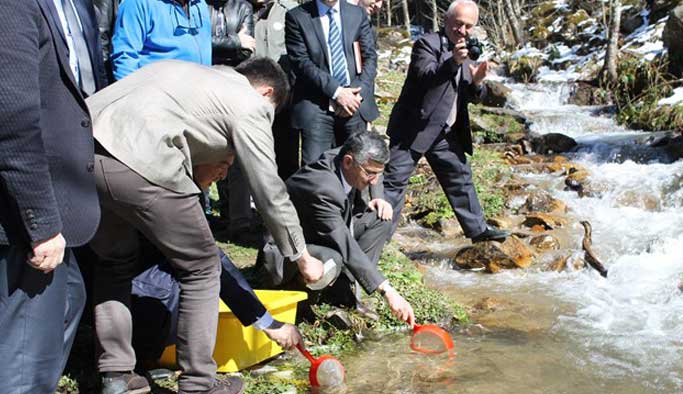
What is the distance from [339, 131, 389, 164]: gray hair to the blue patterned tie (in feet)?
4.35

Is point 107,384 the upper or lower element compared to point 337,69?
lower

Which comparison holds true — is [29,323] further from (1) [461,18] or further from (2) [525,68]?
(2) [525,68]

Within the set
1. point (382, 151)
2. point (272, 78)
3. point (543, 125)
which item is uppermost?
point (272, 78)

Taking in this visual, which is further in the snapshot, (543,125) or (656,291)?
(543,125)

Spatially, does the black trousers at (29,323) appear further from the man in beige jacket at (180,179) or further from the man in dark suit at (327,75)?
the man in dark suit at (327,75)

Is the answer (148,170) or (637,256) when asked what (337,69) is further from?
(637,256)

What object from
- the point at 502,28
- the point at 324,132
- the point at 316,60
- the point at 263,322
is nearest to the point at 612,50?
the point at 502,28

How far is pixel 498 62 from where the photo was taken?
19.8 m

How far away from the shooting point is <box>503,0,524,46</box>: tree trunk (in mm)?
21828

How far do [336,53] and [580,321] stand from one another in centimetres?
254

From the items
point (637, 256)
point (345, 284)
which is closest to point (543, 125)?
point (637, 256)

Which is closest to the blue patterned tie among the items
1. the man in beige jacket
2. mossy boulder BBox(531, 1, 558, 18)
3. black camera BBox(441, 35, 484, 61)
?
black camera BBox(441, 35, 484, 61)

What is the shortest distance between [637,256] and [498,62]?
543 inches

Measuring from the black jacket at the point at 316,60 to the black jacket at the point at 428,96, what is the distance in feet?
1.27
